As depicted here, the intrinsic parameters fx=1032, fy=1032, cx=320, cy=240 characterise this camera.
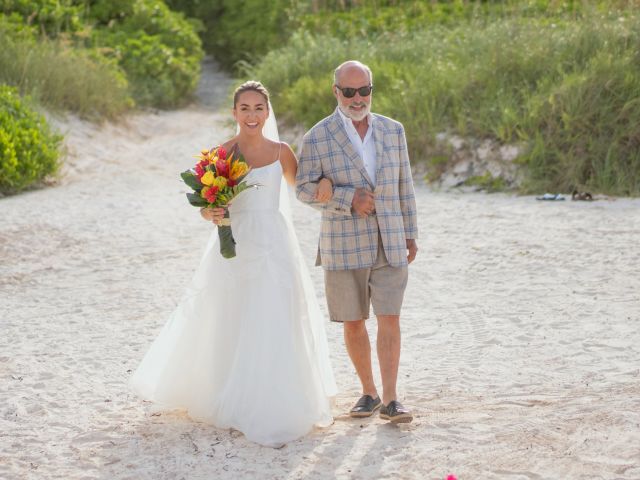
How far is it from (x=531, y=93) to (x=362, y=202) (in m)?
8.50

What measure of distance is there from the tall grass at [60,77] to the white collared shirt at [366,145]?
10.4 metres

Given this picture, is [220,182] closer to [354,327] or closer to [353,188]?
[353,188]

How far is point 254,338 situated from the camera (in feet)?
15.9

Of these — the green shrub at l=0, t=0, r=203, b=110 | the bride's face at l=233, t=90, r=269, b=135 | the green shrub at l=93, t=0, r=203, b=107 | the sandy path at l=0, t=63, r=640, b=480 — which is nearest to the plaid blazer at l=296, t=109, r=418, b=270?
the bride's face at l=233, t=90, r=269, b=135

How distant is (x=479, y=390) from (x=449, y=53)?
9.67 m

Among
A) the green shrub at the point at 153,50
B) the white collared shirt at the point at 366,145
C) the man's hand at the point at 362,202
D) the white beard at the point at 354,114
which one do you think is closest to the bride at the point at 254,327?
the man's hand at the point at 362,202

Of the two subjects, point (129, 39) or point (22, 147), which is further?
point (129, 39)

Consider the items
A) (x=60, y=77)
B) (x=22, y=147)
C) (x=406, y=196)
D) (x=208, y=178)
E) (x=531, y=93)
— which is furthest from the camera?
(x=60, y=77)

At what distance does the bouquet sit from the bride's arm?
0.78ft

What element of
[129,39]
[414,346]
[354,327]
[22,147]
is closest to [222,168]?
[354,327]

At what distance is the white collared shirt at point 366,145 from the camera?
4.90 metres

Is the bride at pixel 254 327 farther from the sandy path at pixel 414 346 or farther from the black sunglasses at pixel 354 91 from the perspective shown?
the black sunglasses at pixel 354 91

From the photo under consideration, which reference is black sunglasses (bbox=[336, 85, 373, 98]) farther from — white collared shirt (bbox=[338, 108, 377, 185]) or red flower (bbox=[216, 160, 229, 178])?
red flower (bbox=[216, 160, 229, 178])

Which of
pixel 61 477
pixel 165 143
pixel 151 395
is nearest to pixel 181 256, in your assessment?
pixel 151 395
